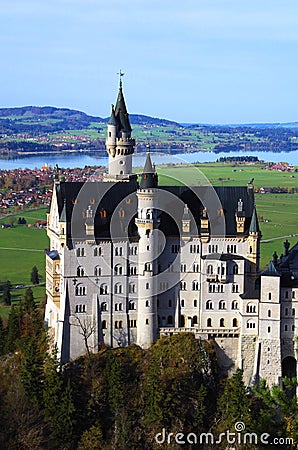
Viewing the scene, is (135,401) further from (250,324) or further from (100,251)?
(100,251)

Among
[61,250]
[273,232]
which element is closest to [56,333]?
[61,250]

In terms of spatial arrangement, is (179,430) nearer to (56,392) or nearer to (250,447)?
(250,447)

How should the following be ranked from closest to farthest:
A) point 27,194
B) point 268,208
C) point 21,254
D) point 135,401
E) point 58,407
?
point 58,407, point 135,401, point 21,254, point 268,208, point 27,194

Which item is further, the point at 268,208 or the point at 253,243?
the point at 268,208

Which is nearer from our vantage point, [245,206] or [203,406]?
[203,406]

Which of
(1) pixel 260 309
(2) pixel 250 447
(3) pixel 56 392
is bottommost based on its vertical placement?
(2) pixel 250 447

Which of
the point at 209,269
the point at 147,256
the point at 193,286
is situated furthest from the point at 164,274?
the point at 209,269

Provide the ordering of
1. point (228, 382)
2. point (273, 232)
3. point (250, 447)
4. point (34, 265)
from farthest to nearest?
point (273, 232) → point (34, 265) → point (228, 382) → point (250, 447)

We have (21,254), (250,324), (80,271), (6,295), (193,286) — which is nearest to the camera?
(250,324)
